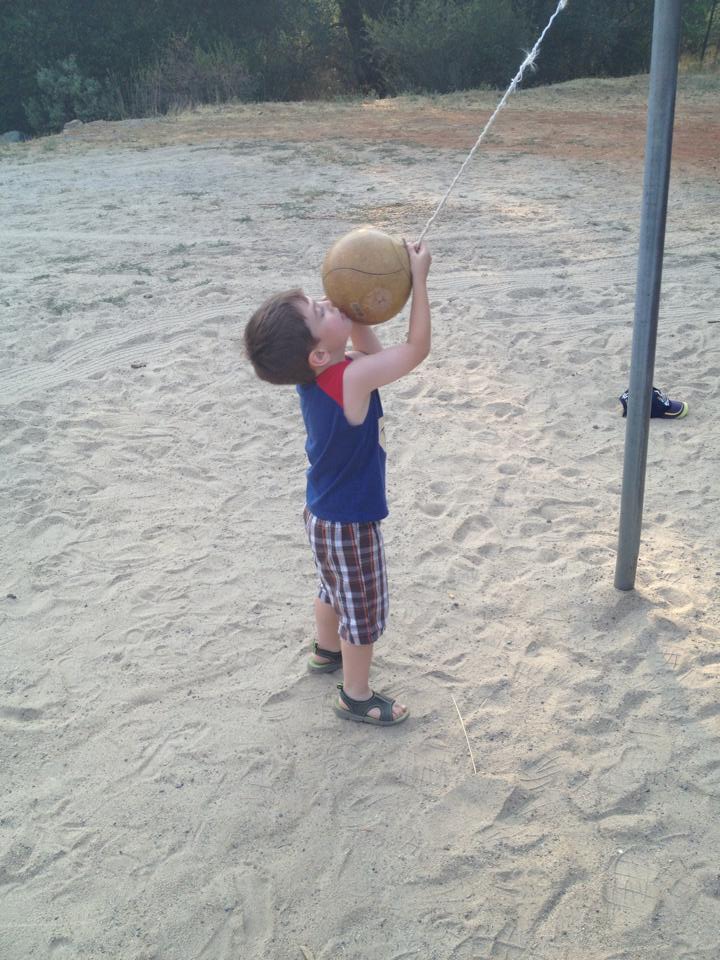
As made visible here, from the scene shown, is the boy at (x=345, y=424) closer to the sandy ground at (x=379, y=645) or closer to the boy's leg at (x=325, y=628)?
the boy's leg at (x=325, y=628)

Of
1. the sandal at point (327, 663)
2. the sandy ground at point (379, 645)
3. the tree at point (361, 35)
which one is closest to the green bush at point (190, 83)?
the tree at point (361, 35)

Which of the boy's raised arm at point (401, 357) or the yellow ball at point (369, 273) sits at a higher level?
the yellow ball at point (369, 273)

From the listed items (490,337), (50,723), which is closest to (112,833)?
(50,723)

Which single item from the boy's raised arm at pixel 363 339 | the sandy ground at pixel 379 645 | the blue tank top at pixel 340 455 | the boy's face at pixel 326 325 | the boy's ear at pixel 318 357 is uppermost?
the boy's face at pixel 326 325

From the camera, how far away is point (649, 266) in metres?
2.80

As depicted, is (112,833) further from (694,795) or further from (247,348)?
(694,795)

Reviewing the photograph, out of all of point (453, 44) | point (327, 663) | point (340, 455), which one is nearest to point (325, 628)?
point (327, 663)

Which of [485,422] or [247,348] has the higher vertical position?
[247,348]

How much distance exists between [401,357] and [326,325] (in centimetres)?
21

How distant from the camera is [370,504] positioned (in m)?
2.46

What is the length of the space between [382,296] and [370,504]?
58 cm

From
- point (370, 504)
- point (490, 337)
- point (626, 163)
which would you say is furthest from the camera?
point (626, 163)

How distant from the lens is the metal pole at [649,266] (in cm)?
253

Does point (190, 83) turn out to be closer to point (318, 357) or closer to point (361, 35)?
point (361, 35)
